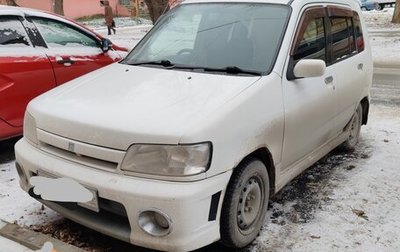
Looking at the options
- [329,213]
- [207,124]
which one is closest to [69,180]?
[207,124]

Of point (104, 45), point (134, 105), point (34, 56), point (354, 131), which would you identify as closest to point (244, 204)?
point (134, 105)

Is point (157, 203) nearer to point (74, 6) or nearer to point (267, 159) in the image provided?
point (267, 159)

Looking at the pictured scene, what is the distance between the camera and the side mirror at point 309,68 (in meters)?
3.49

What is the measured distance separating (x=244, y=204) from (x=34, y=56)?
9.94 ft

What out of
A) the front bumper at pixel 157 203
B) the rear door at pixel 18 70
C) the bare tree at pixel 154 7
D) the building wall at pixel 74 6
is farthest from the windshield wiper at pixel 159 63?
the building wall at pixel 74 6

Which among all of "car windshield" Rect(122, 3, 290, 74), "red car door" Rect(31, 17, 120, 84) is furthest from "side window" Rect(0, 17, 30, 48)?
"car windshield" Rect(122, 3, 290, 74)

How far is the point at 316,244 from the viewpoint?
3307 millimetres

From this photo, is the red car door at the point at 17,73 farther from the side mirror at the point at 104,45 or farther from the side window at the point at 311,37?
the side window at the point at 311,37

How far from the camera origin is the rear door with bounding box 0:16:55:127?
15.5ft

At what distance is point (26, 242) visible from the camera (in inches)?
128

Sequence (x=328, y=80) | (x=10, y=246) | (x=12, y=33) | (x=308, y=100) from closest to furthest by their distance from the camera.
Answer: (x=10, y=246), (x=308, y=100), (x=328, y=80), (x=12, y=33)

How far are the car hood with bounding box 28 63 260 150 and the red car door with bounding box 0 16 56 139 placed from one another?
52.7 inches

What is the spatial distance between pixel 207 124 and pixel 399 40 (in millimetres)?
15392

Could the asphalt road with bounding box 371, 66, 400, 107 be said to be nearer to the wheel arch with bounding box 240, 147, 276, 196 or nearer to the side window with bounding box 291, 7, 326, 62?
the side window with bounding box 291, 7, 326, 62
